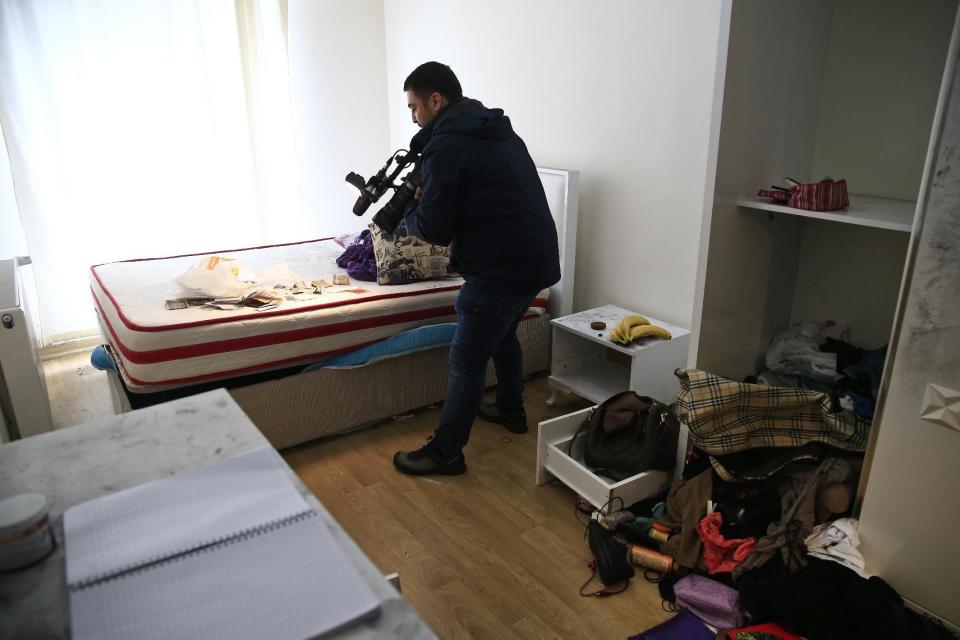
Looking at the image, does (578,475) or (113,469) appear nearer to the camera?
(113,469)

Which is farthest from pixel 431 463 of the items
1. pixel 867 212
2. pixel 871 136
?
pixel 871 136

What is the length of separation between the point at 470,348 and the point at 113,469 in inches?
55.7

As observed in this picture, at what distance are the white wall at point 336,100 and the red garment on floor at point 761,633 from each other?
3.29m

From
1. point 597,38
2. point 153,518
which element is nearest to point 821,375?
point 597,38

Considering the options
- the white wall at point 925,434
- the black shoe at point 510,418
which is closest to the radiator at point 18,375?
the black shoe at point 510,418

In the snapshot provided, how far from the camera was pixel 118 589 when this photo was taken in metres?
0.80

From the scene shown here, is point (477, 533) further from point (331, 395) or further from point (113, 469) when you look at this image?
point (113, 469)

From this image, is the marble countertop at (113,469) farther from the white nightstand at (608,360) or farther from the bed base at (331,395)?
the white nightstand at (608,360)

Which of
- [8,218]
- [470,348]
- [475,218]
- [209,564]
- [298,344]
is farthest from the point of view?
[8,218]

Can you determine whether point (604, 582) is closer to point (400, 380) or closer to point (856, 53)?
point (400, 380)

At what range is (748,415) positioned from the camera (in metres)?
2.03

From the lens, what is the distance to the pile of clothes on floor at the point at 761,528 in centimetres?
167

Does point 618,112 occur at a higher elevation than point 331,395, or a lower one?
higher

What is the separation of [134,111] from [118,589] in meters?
3.71
